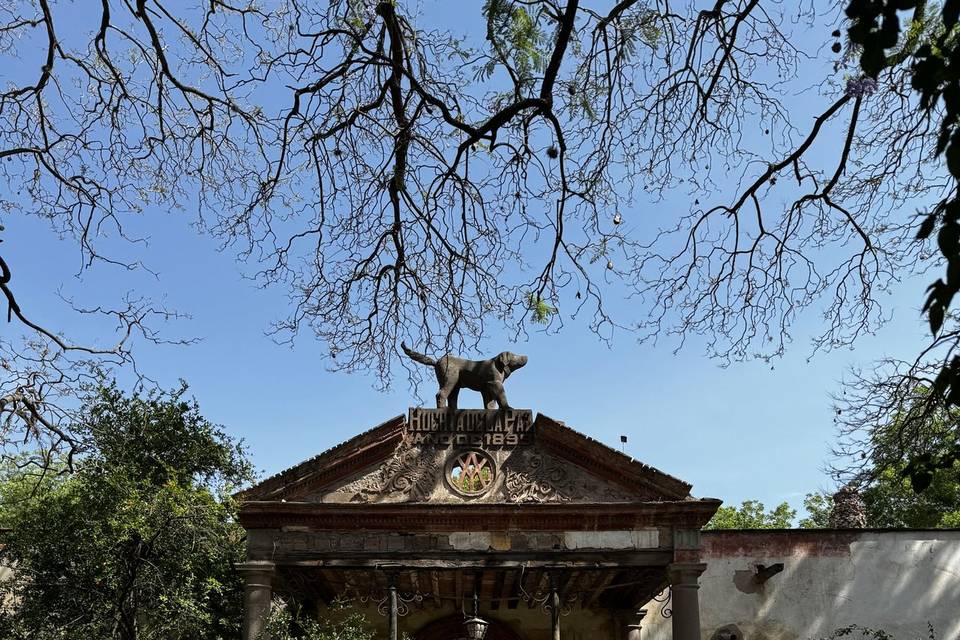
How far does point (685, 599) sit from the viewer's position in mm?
12477

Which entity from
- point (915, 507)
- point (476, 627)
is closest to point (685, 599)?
point (476, 627)

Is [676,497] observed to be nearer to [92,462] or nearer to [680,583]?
[680,583]

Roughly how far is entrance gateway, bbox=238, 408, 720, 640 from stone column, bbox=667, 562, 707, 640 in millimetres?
14

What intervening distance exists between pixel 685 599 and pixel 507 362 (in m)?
4.12

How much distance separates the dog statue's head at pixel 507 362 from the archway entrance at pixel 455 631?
192 inches

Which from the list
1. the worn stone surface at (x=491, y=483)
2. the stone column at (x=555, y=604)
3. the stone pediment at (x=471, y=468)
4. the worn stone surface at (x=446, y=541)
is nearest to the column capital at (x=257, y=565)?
the worn stone surface at (x=446, y=541)

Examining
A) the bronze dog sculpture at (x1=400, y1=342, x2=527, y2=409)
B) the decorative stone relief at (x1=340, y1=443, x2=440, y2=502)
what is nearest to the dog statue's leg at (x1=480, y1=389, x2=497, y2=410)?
the bronze dog sculpture at (x1=400, y1=342, x2=527, y2=409)

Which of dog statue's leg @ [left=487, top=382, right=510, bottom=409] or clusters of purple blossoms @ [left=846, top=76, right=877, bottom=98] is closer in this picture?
clusters of purple blossoms @ [left=846, top=76, right=877, bottom=98]

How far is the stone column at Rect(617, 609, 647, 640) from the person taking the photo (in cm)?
1548

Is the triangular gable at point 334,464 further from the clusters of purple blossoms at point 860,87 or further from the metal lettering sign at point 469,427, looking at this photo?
the clusters of purple blossoms at point 860,87

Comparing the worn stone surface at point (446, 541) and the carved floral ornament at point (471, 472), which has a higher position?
the carved floral ornament at point (471, 472)

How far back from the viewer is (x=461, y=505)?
41.4 feet

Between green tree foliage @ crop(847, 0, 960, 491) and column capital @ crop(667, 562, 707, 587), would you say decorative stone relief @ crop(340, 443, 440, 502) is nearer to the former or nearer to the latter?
column capital @ crop(667, 562, 707, 587)

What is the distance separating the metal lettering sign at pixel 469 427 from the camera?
1318 centimetres
